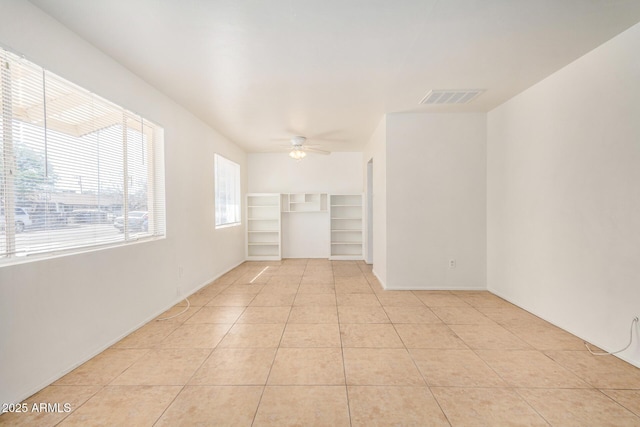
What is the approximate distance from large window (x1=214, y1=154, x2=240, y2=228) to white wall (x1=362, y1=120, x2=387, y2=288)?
2.99 m

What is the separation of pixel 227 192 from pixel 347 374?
462cm

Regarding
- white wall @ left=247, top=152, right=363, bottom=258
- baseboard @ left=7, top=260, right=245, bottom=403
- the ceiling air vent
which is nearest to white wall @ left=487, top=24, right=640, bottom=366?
the ceiling air vent

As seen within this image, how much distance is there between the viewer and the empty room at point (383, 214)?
181 cm

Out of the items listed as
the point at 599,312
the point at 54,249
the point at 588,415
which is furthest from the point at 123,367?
the point at 599,312

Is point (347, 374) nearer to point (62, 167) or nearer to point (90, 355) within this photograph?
point (90, 355)

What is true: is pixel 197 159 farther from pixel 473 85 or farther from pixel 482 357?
pixel 482 357

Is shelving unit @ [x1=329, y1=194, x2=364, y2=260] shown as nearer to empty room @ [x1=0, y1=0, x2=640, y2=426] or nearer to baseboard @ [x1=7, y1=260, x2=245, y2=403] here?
empty room @ [x1=0, y1=0, x2=640, y2=426]

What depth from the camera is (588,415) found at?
168 centimetres

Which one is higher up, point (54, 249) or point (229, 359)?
point (54, 249)

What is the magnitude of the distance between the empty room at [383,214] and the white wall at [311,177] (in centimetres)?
263

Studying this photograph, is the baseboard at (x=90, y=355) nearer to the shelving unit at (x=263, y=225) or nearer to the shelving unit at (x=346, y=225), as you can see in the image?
the shelving unit at (x=263, y=225)

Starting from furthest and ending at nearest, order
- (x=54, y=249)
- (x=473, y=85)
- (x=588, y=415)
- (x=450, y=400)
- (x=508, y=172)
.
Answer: (x=508, y=172) → (x=473, y=85) → (x=54, y=249) → (x=450, y=400) → (x=588, y=415)

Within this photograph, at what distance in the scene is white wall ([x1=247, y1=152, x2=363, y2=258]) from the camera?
22.7 feet

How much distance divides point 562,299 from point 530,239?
→ 29.1 inches
